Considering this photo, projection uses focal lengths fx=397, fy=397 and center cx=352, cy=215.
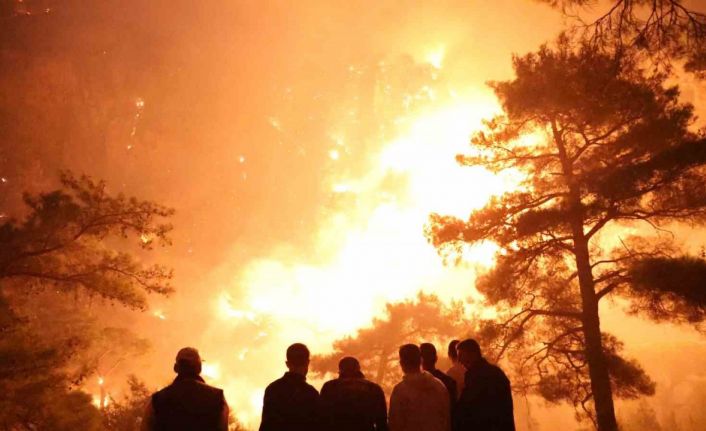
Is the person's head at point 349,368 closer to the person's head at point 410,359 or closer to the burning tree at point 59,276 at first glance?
the person's head at point 410,359

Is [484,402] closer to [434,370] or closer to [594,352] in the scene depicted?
[434,370]

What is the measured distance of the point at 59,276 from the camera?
10.7 meters

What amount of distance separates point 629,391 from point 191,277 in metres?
92.8

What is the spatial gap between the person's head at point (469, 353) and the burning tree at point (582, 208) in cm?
525

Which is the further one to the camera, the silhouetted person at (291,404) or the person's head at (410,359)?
the person's head at (410,359)

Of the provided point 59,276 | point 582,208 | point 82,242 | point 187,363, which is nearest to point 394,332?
point 582,208

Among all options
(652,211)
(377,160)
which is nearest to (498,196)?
(652,211)

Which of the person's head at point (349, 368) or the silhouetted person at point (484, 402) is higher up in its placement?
the person's head at point (349, 368)

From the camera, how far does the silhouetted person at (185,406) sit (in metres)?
3.70

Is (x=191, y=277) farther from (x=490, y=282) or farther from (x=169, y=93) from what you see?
(x=490, y=282)

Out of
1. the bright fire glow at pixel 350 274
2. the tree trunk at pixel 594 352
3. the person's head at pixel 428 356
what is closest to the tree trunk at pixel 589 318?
the tree trunk at pixel 594 352

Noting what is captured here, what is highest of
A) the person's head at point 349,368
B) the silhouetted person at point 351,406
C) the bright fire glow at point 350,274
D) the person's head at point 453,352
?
the bright fire glow at point 350,274

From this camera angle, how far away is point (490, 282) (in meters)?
10.6

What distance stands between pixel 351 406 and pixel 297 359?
731 millimetres
